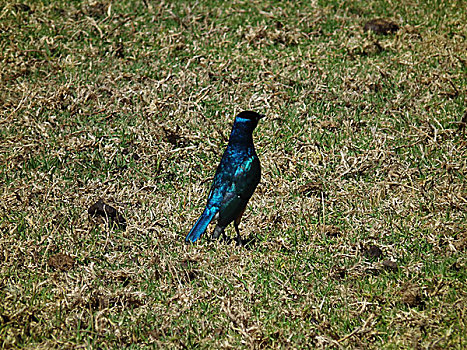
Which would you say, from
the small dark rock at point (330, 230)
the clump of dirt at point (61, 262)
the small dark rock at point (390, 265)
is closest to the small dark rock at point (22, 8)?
the clump of dirt at point (61, 262)

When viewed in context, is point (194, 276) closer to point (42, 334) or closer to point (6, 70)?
point (42, 334)

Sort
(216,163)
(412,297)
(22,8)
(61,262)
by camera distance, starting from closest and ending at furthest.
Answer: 1. (412,297)
2. (61,262)
3. (216,163)
4. (22,8)

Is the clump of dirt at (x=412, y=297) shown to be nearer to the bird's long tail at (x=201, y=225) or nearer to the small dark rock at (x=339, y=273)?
the small dark rock at (x=339, y=273)

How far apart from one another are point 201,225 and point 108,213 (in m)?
0.81

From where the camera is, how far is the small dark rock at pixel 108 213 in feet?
16.1

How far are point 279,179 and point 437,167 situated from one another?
1.25 metres

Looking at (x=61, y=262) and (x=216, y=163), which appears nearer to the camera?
(x=61, y=262)

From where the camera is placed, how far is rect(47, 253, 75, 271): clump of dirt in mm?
4418

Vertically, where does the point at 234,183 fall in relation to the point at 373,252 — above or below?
above

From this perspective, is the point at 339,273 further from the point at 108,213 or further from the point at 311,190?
the point at 108,213

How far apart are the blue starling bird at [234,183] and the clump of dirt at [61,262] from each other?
0.77 m

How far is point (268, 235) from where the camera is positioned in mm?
4750

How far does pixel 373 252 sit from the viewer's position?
4480mm

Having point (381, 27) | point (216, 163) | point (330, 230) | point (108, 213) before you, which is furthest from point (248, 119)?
point (381, 27)
